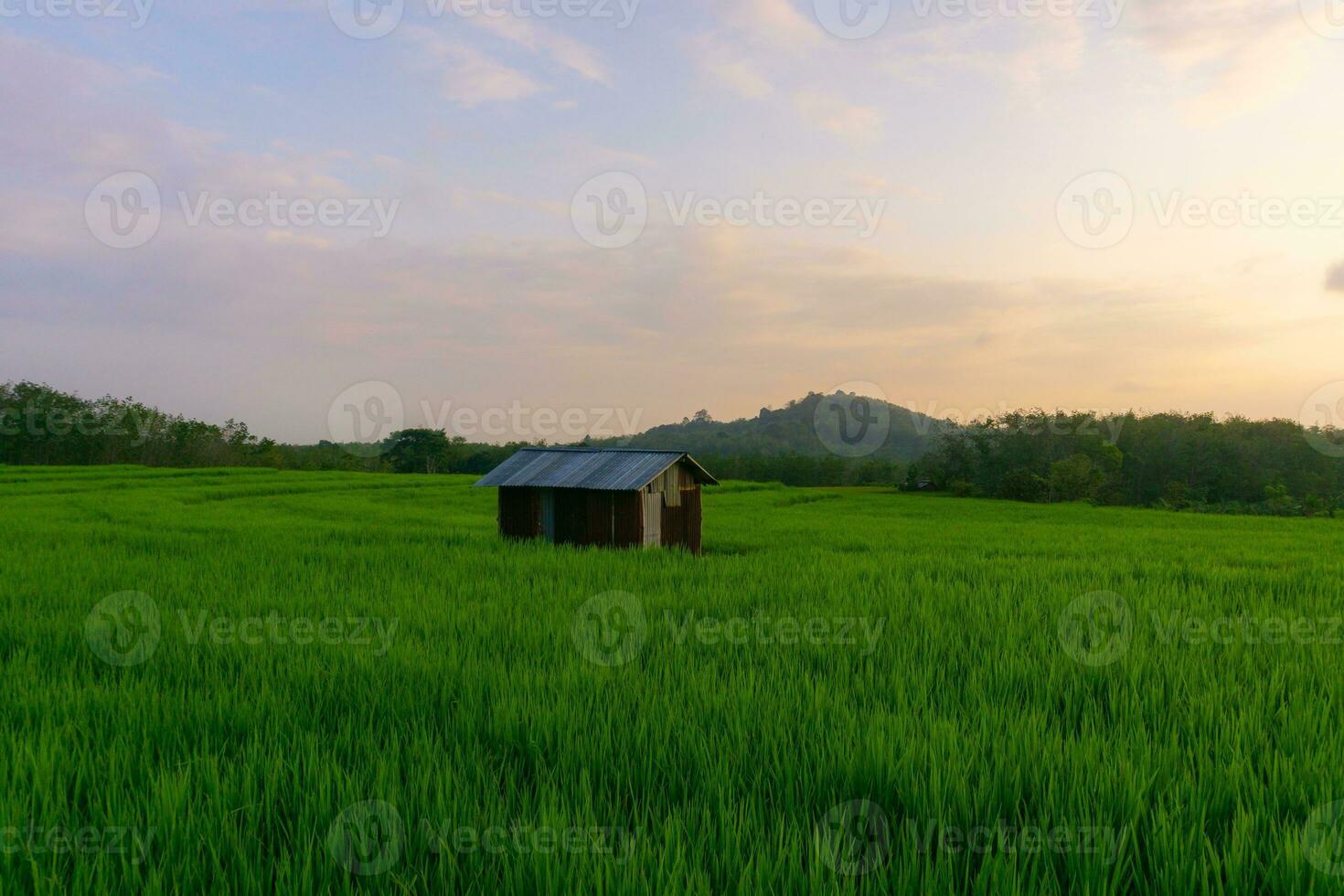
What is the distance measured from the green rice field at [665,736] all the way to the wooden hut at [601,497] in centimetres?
541

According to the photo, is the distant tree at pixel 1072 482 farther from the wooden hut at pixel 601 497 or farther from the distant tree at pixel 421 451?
the distant tree at pixel 421 451

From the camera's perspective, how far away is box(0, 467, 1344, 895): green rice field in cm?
289

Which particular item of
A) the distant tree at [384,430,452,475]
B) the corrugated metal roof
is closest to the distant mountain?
the distant tree at [384,430,452,475]

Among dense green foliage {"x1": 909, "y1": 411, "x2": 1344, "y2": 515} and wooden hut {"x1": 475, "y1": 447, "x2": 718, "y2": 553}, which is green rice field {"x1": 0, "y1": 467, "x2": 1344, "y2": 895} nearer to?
wooden hut {"x1": 475, "y1": 447, "x2": 718, "y2": 553}

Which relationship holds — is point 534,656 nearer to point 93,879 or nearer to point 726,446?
point 93,879

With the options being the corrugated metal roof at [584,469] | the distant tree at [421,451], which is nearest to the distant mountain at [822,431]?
the distant tree at [421,451]

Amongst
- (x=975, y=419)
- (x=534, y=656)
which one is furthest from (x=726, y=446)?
(x=534, y=656)

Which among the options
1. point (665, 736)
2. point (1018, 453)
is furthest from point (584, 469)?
point (1018, 453)

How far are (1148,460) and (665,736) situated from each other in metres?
81.3

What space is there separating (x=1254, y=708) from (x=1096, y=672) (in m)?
1.12

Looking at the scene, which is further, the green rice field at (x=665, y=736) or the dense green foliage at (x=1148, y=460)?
the dense green foliage at (x=1148, y=460)

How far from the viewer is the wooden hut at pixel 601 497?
53.1 ft

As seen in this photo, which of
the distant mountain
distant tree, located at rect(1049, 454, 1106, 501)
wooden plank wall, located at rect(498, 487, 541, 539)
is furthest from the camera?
the distant mountain

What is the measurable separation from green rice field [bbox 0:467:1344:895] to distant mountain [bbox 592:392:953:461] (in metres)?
106
